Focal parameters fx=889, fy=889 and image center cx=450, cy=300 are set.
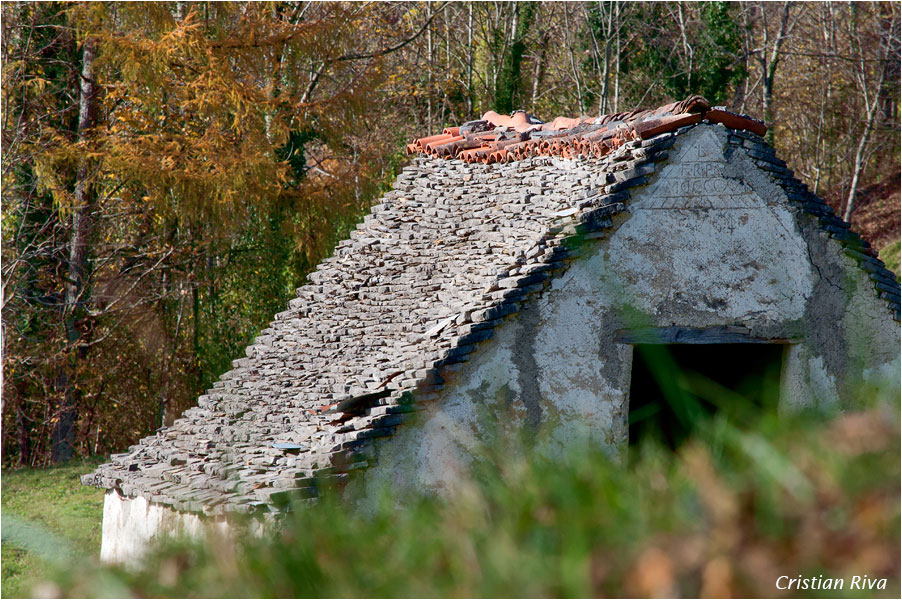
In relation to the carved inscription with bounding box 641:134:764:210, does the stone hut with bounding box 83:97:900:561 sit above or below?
below

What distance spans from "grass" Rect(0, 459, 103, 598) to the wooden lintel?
7521 millimetres

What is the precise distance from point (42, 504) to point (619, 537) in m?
16.8

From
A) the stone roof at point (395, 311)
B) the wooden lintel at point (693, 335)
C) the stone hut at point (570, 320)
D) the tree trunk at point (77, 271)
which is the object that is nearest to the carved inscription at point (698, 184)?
the stone hut at point (570, 320)

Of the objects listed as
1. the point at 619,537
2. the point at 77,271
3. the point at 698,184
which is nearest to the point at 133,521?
the point at 698,184

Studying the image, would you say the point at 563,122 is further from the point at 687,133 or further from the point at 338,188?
the point at 338,188

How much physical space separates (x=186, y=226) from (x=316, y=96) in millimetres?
5113

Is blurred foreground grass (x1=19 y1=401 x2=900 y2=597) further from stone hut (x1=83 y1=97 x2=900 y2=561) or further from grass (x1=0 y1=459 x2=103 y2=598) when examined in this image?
grass (x1=0 y1=459 x2=103 y2=598)

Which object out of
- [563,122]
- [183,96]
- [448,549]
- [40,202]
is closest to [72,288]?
[40,202]

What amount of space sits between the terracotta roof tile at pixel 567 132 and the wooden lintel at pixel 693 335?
190 cm

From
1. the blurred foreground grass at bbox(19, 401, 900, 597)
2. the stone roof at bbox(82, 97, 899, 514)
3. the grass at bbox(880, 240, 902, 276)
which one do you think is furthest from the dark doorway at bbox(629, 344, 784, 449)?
the grass at bbox(880, 240, 902, 276)

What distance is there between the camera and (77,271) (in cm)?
2038

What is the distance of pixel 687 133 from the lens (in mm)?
8516

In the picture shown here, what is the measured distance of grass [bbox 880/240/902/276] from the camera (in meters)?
19.9

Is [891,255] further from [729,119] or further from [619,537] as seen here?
[619,537]
